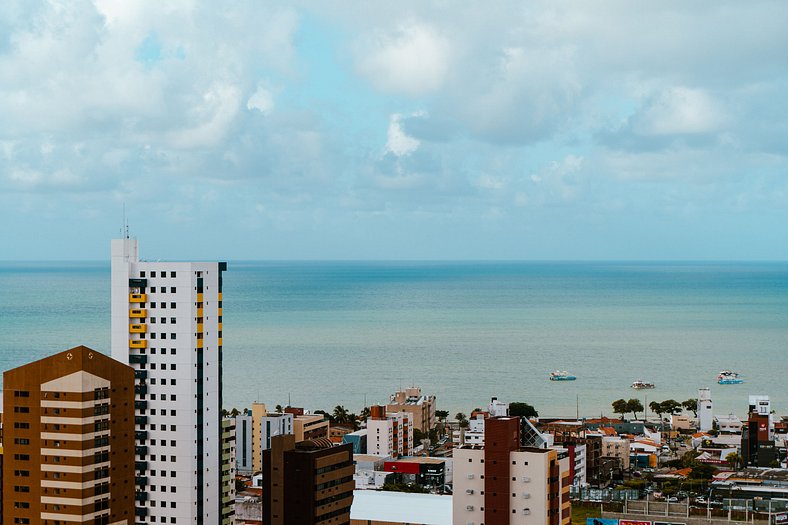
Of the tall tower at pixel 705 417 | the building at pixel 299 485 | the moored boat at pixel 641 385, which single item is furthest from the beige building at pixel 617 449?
the moored boat at pixel 641 385

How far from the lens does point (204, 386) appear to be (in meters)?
29.7

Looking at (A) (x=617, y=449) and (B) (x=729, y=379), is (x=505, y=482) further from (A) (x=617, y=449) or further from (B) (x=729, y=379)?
(B) (x=729, y=379)

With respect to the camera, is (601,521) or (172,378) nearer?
(172,378)

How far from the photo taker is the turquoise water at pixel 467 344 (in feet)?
245

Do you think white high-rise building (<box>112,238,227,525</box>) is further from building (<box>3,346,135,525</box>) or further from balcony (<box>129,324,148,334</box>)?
building (<box>3,346,135,525</box>)

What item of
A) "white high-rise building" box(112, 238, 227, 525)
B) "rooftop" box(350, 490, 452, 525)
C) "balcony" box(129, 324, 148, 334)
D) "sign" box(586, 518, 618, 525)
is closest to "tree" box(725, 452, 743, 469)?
"sign" box(586, 518, 618, 525)

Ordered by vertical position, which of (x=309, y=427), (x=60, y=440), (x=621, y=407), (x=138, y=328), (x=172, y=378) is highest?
(x=138, y=328)

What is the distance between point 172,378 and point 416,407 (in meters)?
29.2

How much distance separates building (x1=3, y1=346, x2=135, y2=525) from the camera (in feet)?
77.8

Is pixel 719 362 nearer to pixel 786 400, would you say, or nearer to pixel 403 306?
pixel 786 400

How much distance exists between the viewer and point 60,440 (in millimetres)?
23828

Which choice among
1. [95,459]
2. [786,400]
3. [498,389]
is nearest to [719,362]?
[786,400]

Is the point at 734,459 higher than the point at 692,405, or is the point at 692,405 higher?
the point at 692,405

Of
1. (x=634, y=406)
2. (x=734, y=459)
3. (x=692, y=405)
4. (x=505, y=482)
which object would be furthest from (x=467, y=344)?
(x=505, y=482)
